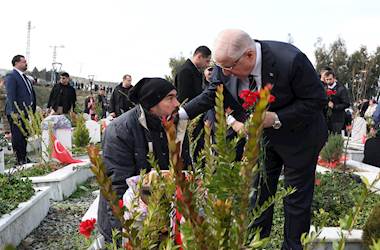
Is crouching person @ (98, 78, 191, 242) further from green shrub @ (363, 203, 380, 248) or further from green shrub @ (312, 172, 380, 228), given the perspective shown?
green shrub @ (312, 172, 380, 228)

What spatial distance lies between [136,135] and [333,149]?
4.81 metres

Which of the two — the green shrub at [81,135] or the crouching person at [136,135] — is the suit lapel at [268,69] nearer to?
the crouching person at [136,135]

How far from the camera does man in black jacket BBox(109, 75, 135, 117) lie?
8.48 metres

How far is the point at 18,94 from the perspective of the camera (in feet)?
25.7

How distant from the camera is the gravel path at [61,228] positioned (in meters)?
4.31

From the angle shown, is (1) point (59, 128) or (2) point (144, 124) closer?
(2) point (144, 124)

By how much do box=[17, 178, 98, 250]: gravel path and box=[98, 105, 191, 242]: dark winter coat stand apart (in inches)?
23.9

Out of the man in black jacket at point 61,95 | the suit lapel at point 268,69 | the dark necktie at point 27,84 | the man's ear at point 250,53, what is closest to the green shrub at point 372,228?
the suit lapel at point 268,69

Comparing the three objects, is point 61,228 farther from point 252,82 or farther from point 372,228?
point 372,228

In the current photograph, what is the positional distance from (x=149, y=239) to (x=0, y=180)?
3.92m

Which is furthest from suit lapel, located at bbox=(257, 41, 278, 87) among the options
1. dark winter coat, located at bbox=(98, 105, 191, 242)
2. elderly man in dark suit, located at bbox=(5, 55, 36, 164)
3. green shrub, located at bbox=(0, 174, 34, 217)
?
elderly man in dark suit, located at bbox=(5, 55, 36, 164)

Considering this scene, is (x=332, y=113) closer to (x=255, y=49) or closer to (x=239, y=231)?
(x=255, y=49)

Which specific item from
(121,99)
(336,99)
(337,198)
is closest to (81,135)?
(121,99)

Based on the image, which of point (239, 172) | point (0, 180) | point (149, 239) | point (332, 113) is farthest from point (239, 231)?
point (332, 113)
